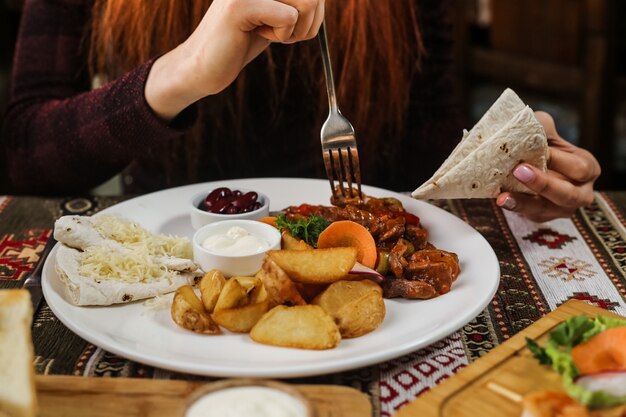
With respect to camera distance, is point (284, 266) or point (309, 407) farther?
point (284, 266)

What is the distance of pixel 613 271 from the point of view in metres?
1.93

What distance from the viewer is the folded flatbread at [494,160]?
6.02 ft

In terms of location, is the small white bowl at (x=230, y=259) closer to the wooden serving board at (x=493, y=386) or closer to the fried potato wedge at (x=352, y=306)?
the fried potato wedge at (x=352, y=306)

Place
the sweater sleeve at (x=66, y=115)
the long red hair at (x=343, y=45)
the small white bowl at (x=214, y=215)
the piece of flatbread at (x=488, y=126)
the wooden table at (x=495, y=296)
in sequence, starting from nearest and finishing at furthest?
the wooden table at (x=495, y=296)
the piece of flatbread at (x=488, y=126)
the small white bowl at (x=214, y=215)
the sweater sleeve at (x=66, y=115)
the long red hair at (x=343, y=45)

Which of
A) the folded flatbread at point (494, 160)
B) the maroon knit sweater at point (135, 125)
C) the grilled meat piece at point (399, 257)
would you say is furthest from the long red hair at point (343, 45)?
the grilled meat piece at point (399, 257)

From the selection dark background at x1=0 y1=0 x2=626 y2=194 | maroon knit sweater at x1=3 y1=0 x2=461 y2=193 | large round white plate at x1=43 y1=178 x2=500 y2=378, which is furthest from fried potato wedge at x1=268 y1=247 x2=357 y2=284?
dark background at x1=0 y1=0 x2=626 y2=194

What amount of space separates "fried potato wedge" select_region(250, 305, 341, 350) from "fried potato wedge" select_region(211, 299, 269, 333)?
0.19ft

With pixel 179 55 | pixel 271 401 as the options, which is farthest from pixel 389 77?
pixel 271 401

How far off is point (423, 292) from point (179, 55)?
3.54ft

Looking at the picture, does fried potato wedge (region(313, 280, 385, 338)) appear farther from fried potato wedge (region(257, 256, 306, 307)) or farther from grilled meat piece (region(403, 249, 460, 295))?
grilled meat piece (region(403, 249, 460, 295))

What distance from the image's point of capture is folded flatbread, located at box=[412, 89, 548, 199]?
6.02 ft

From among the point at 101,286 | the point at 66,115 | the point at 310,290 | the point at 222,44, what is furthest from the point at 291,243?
the point at 66,115

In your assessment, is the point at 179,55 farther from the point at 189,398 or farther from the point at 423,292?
the point at 189,398

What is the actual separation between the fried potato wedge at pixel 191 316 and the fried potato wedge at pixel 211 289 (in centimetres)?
2
